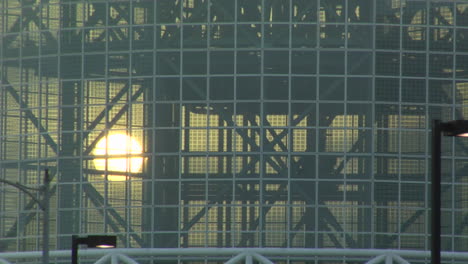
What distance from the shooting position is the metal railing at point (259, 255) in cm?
4359

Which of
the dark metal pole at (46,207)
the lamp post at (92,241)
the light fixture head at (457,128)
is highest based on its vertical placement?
the light fixture head at (457,128)

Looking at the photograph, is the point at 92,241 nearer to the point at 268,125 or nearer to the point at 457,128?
the point at 457,128

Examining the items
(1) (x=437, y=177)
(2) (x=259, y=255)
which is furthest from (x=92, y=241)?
(2) (x=259, y=255)

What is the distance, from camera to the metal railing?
43594 mm

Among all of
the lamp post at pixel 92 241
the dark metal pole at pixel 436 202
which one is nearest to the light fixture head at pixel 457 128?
the dark metal pole at pixel 436 202

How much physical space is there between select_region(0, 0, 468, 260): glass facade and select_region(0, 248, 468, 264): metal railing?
0.39m

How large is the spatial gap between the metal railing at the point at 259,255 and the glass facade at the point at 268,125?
0.39 m

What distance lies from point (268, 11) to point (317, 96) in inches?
142

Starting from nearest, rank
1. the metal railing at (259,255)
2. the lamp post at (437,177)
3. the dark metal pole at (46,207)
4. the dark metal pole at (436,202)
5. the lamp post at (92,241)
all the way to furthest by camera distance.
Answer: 1. the lamp post at (437,177)
2. the dark metal pole at (436,202)
3. the lamp post at (92,241)
4. the dark metal pole at (46,207)
5. the metal railing at (259,255)

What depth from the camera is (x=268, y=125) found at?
44312 millimetres

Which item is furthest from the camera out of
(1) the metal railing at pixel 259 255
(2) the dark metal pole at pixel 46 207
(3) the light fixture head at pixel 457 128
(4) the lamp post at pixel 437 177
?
(1) the metal railing at pixel 259 255

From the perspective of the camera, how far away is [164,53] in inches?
1759

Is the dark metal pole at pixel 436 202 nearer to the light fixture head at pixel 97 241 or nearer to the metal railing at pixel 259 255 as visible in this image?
the light fixture head at pixel 97 241

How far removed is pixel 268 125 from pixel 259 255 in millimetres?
4707
